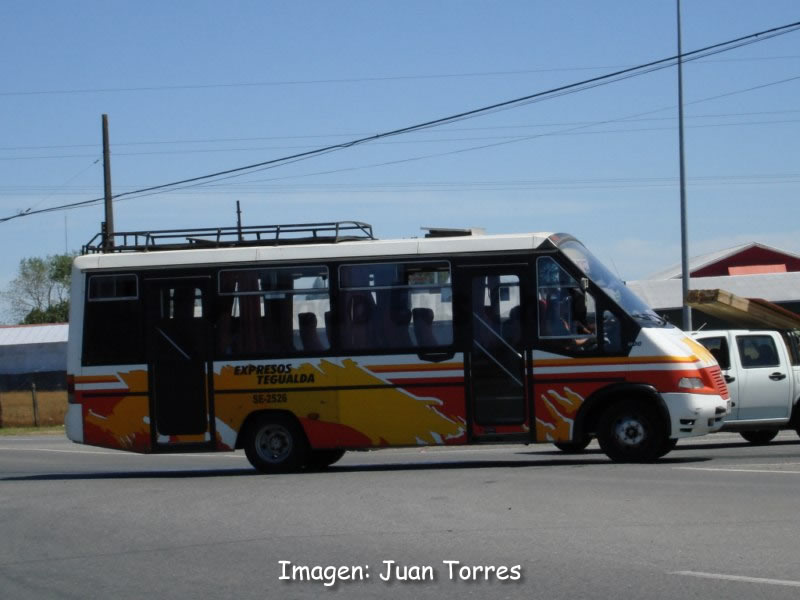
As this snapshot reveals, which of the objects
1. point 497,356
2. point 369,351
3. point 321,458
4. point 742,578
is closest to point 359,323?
point 369,351

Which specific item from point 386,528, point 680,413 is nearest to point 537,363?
point 680,413

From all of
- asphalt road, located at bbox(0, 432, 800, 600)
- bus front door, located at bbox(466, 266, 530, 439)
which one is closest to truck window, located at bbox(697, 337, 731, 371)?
asphalt road, located at bbox(0, 432, 800, 600)

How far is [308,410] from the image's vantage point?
1672 cm

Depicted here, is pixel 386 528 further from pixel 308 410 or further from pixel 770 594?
pixel 308 410

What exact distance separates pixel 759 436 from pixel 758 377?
1567mm

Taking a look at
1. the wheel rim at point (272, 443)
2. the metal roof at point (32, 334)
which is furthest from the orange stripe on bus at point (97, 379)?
the metal roof at point (32, 334)

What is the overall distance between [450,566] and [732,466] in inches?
293

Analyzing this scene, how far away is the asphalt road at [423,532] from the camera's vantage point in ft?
27.8

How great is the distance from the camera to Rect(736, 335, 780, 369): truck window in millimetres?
19688

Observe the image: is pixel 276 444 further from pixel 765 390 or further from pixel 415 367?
pixel 765 390

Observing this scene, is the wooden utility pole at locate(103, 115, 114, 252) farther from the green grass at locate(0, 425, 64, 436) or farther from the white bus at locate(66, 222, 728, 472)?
the white bus at locate(66, 222, 728, 472)

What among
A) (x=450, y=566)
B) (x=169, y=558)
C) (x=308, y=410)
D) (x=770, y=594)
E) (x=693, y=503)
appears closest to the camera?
(x=770, y=594)

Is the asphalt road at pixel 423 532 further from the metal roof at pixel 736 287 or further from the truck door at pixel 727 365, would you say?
the metal roof at pixel 736 287

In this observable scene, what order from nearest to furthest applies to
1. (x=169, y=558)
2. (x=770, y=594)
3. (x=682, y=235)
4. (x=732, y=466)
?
(x=770, y=594)
(x=169, y=558)
(x=732, y=466)
(x=682, y=235)
